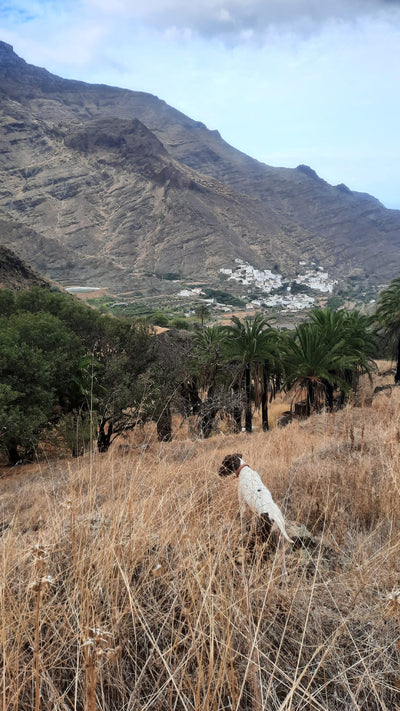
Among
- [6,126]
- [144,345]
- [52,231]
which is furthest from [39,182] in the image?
[144,345]

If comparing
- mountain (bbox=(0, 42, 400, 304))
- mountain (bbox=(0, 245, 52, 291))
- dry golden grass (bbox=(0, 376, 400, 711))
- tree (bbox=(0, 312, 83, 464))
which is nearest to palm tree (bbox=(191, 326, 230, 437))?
tree (bbox=(0, 312, 83, 464))

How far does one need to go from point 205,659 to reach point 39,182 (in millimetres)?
177705

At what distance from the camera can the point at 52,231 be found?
138 metres

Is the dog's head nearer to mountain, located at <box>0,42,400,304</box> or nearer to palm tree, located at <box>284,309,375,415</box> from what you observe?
palm tree, located at <box>284,309,375,415</box>

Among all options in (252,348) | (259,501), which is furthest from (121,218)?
(259,501)

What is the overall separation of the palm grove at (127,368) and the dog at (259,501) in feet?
28.0

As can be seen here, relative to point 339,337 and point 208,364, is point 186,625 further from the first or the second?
point 339,337

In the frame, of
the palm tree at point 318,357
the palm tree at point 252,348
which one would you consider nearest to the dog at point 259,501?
the palm tree at point 318,357

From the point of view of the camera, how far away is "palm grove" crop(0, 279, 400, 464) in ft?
41.2

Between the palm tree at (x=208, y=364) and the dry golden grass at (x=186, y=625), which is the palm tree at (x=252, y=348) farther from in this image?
the dry golden grass at (x=186, y=625)

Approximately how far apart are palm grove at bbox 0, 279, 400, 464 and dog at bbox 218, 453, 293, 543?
854 cm

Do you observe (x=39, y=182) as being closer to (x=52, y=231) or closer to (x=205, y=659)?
(x=52, y=231)

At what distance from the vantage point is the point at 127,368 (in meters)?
17.5

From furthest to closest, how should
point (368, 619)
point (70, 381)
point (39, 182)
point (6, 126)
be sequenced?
1. point (6, 126)
2. point (39, 182)
3. point (70, 381)
4. point (368, 619)
